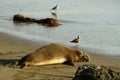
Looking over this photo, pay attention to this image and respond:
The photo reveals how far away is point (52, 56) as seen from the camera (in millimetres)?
9289

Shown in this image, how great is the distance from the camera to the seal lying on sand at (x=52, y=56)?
8992 millimetres

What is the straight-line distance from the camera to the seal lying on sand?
899 cm

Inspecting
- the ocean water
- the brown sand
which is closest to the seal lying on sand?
the brown sand

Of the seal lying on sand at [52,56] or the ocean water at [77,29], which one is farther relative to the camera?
the ocean water at [77,29]

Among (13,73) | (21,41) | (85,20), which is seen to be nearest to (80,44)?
(21,41)

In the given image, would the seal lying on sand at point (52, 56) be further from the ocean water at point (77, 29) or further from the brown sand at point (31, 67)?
the ocean water at point (77, 29)

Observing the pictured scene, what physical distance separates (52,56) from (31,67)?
715 mm

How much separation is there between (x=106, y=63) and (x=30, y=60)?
1804mm

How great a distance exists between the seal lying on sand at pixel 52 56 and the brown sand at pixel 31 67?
0.17 meters

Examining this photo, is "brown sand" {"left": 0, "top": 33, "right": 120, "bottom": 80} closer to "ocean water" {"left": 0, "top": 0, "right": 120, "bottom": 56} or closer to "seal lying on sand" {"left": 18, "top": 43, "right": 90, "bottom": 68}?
"seal lying on sand" {"left": 18, "top": 43, "right": 90, "bottom": 68}

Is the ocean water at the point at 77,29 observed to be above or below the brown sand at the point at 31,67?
above

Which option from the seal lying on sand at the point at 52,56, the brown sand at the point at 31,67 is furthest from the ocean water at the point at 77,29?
the seal lying on sand at the point at 52,56

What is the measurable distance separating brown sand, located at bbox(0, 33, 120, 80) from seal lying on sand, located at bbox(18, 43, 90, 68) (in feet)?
0.56

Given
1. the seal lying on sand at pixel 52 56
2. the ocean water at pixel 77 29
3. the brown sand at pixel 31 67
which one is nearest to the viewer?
the brown sand at pixel 31 67
